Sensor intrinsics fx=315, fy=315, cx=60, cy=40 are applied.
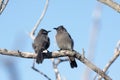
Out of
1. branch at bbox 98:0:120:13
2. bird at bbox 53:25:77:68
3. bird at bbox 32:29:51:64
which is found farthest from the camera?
bird at bbox 53:25:77:68

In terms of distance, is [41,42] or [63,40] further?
[63,40]

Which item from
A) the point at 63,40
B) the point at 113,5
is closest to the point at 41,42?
the point at 63,40

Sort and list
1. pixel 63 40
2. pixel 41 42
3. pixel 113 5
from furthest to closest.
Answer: pixel 63 40 < pixel 41 42 < pixel 113 5

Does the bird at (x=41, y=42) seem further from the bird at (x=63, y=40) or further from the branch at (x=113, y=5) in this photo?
the branch at (x=113, y=5)

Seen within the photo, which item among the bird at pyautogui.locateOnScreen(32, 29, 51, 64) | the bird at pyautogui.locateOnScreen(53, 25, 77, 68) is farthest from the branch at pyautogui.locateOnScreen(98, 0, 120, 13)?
the bird at pyautogui.locateOnScreen(53, 25, 77, 68)

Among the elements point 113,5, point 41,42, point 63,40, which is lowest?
point 63,40

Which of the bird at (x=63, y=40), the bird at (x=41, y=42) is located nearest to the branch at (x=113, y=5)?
the bird at (x=41, y=42)

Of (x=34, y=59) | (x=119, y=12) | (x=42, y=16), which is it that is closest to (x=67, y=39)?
(x=34, y=59)

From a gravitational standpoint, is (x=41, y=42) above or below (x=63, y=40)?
above

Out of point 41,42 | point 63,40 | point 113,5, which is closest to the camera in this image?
point 113,5

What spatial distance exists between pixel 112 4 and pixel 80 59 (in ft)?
3.36

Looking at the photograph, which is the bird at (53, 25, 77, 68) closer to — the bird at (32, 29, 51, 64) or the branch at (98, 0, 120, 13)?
the bird at (32, 29, 51, 64)

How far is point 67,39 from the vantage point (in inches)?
237

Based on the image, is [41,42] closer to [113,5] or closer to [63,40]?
[63,40]
